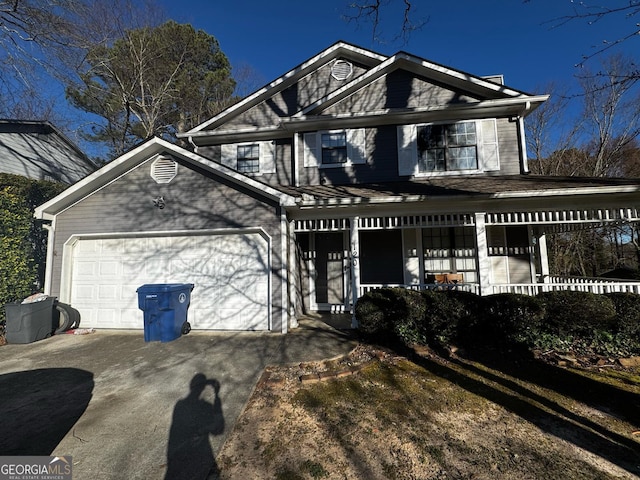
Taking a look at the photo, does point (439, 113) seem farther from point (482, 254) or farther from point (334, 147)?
point (482, 254)

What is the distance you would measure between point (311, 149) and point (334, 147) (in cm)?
74

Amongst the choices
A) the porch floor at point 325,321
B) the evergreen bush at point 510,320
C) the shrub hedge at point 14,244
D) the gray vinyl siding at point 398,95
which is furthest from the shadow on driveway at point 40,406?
the gray vinyl siding at point 398,95

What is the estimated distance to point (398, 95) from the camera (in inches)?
360

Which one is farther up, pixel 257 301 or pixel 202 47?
pixel 202 47

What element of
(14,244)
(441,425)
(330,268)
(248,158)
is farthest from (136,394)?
(248,158)

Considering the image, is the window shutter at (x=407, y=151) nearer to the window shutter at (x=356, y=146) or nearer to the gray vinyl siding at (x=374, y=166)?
the gray vinyl siding at (x=374, y=166)

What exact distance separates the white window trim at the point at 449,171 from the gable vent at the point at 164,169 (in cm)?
634

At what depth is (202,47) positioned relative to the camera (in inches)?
677

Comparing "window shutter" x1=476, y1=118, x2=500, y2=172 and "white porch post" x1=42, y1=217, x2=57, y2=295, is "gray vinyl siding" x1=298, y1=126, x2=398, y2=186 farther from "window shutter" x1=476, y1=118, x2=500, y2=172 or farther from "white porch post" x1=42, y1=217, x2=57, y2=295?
"white porch post" x1=42, y1=217, x2=57, y2=295

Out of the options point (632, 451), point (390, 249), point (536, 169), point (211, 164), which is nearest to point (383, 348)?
point (632, 451)

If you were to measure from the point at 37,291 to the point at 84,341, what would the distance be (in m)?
4.24

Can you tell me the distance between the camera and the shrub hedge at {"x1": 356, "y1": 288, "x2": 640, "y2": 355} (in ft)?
16.2

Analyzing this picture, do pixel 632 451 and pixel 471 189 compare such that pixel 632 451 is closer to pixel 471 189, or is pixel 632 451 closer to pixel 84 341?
pixel 471 189

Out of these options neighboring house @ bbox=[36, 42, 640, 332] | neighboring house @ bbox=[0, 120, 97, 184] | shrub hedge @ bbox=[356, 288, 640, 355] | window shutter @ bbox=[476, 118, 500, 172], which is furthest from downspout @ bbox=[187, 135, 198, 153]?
window shutter @ bbox=[476, 118, 500, 172]
